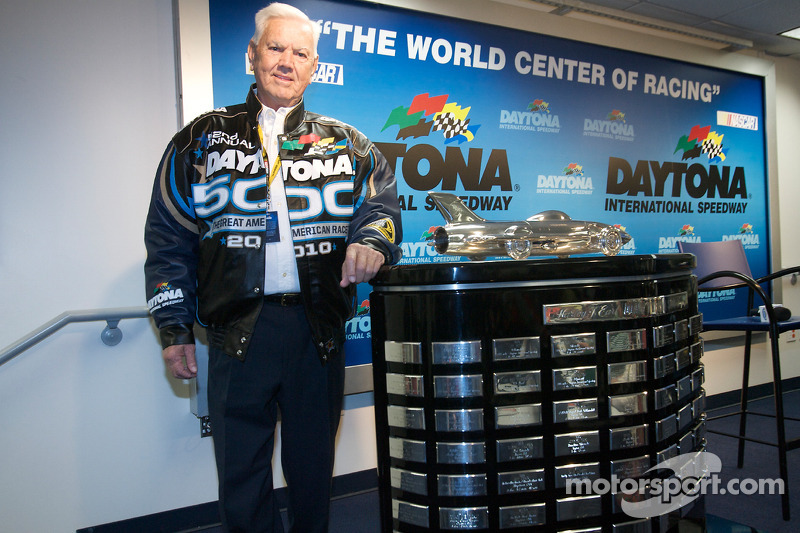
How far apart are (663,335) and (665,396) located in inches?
5.6

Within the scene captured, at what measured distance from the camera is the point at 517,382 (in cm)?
110

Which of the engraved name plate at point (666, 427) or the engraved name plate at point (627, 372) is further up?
the engraved name plate at point (627, 372)

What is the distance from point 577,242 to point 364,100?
4.70 feet

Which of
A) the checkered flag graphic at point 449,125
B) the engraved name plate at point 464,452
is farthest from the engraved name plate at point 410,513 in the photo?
the checkered flag graphic at point 449,125

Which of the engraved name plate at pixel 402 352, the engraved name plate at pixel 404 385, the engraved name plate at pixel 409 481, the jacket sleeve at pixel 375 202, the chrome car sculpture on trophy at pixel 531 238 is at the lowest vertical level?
the engraved name plate at pixel 409 481

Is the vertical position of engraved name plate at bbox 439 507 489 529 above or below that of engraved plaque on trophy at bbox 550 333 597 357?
below

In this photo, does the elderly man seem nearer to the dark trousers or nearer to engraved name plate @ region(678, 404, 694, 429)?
the dark trousers

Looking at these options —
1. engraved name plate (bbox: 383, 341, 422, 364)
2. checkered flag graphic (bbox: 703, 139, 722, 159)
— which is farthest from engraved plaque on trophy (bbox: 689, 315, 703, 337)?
checkered flag graphic (bbox: 703, 139, 722, 159)

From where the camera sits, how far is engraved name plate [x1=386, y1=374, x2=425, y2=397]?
3.66 feet

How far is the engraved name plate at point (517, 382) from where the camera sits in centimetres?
110

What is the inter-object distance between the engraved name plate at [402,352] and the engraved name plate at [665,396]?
55 cm

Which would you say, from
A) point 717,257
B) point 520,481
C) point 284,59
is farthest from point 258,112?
point 717,257

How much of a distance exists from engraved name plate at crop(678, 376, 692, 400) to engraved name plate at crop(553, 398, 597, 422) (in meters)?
0.29

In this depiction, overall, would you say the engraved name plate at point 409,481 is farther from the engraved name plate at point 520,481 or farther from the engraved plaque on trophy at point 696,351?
the engraved plaque on trophy at point 696,351
